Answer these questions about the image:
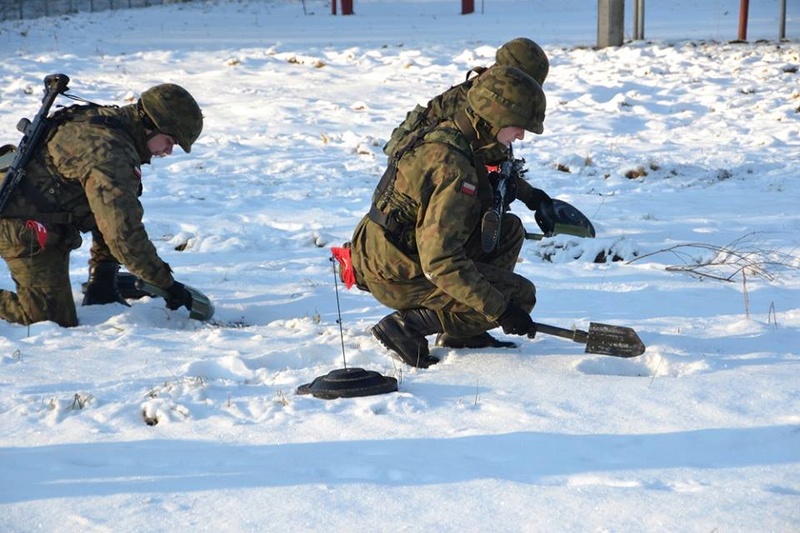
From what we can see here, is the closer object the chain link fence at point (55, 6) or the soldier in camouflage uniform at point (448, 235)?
the soldier in camouflage uniform at point (448, 235)

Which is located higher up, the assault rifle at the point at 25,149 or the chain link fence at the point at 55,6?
the chain link fence at the point at 55,6

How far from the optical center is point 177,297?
5.90 meters

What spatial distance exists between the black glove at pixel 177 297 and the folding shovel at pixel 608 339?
84.5 inches

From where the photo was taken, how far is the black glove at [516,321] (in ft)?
15.9

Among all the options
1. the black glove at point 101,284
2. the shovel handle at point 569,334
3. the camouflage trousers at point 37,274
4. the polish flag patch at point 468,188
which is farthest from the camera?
the black glove at point 101,284

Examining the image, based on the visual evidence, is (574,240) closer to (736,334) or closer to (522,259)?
(522,259)

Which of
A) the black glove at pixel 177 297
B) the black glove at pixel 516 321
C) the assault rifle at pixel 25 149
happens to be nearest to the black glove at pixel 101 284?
the black glove at pixel 177 297

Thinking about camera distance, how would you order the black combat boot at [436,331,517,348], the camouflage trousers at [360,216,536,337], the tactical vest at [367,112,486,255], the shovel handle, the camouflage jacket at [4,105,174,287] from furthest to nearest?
the camouflage jacket at [4,105,174,287] → the black combat boot at [436,331,517,348] → the camouflage trousers at [360,216,536,337] → the shovel handle → the tactical vest at [367,112,486,255]

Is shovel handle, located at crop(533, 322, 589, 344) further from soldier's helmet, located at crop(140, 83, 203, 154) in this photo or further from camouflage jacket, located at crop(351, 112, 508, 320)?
soldier's helmet, located at crop(140, 83, 203, 154)

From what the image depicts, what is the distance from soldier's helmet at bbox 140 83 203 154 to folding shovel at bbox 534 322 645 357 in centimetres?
236

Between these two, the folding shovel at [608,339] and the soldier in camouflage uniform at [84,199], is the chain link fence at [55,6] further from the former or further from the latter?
the folding shovel at [608,339]

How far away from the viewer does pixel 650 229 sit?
8.19m

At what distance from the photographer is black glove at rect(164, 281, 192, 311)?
5875 millimetres

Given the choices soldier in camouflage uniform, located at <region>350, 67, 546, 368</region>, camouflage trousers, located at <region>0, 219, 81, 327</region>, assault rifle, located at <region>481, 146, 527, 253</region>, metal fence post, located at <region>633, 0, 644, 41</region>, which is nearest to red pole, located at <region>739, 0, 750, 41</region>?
metal fence post, located at <region>633, 0, 644, 41</region>
